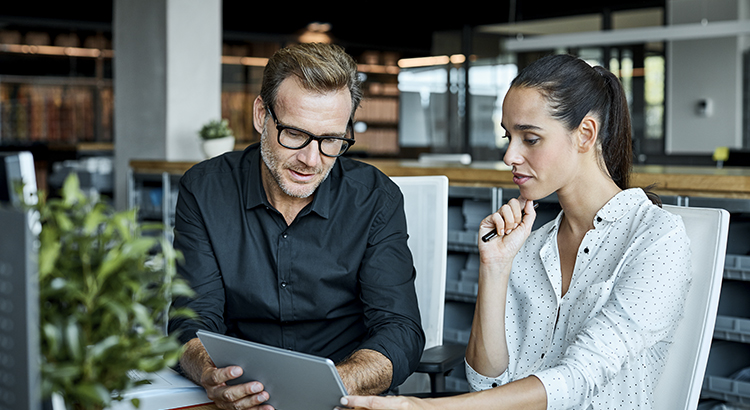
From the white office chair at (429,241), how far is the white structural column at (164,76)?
300 centimetres

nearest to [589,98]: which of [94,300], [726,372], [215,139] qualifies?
[94,300]

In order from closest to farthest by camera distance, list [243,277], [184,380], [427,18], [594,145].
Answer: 1. [184,380]
2. [594,145]
3. [243,277]
4. [427,18]

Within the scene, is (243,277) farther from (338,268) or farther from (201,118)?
(201,118)

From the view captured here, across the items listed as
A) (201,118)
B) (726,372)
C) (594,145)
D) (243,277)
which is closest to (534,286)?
(594,145)

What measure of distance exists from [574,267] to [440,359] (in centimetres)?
38

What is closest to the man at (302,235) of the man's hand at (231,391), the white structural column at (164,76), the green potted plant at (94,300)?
the man's hand at (231,391)

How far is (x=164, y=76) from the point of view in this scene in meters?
4.55

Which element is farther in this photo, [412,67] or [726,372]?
[412,67]

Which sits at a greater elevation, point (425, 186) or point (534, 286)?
point (425, 186)

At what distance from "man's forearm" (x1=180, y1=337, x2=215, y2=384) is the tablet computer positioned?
0.18 m

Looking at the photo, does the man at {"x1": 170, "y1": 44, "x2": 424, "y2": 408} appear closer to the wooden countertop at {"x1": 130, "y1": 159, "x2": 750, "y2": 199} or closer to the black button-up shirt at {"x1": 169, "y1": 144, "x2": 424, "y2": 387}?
the black button-up shirt at {"x1": 169, "y1": 144, "x2": 424, "y2": 387}

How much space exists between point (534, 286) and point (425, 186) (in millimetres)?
487

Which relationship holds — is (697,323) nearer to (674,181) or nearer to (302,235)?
(302,235)

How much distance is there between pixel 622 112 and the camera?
149cm
